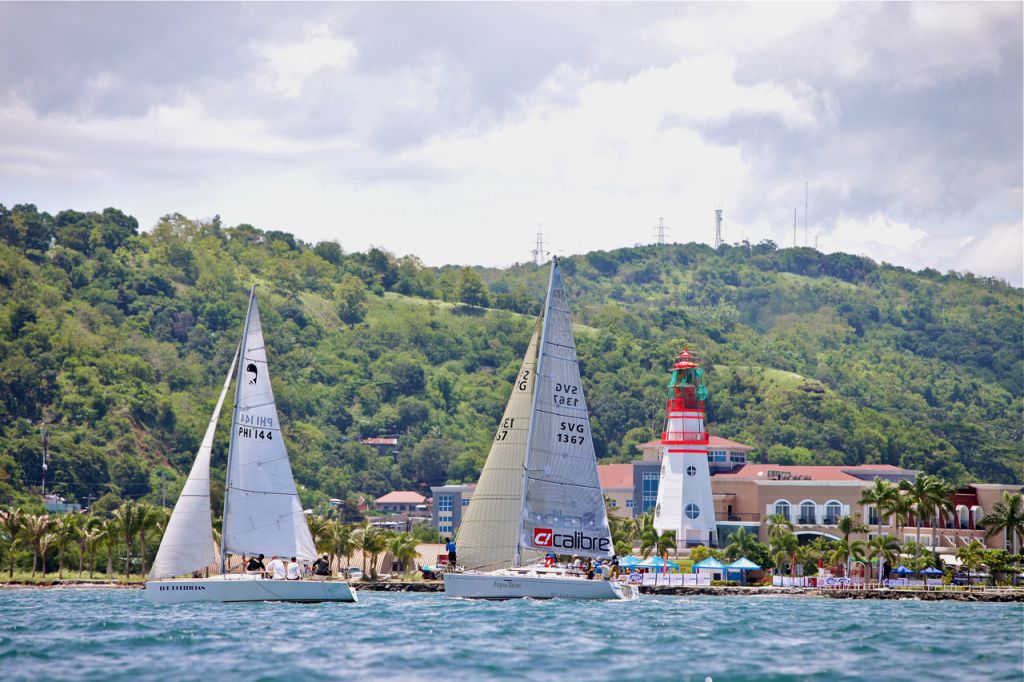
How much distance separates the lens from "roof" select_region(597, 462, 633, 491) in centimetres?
12862

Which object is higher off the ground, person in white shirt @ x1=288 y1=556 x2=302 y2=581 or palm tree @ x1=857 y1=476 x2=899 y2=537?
A: palm tree @ x1=857 y1=476 x2=899 y2=537

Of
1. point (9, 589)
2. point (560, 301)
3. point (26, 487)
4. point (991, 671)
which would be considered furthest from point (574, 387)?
point (26, 487)

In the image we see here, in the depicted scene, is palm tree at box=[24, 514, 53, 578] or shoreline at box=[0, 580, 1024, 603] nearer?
Result: shoreline at box=[0, 580, 1024, 603]

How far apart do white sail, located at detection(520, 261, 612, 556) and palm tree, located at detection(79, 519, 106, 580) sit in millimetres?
45837

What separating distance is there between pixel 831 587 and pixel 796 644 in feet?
135

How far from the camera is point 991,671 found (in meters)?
33.6

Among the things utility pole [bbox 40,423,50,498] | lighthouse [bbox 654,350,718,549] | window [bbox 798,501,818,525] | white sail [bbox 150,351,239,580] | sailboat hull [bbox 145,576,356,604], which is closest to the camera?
sailboat hull [bbox 145,576,356,604]

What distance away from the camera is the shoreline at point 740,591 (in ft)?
236

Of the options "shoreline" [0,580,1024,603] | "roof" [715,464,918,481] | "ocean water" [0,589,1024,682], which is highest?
"roof" [715,464,918,481]

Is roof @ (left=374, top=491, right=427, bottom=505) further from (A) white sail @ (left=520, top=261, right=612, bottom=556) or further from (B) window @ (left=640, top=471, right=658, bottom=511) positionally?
(A) white sail @ (left=520, top=261, right=612, bottom=556)

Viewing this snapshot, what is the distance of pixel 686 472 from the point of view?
94.2 metres

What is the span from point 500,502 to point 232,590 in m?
10.3

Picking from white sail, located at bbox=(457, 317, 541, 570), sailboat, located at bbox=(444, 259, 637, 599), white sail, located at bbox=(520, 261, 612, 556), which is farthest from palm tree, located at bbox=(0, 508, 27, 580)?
white sail, located at bbox=(520, 261, 612, 556)

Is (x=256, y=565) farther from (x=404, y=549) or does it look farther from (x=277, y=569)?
(x=404, y=549)
